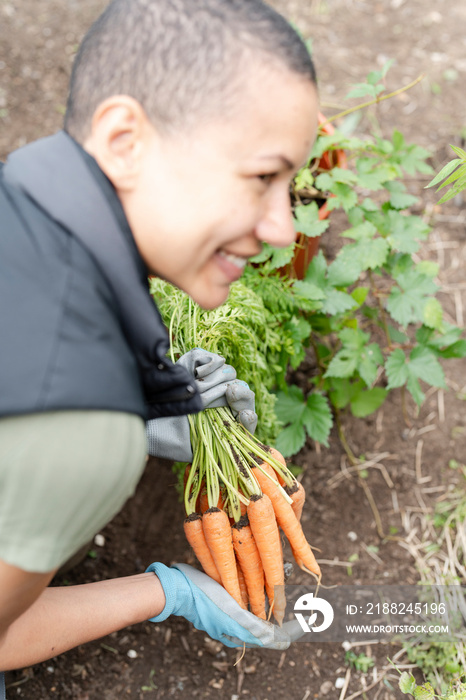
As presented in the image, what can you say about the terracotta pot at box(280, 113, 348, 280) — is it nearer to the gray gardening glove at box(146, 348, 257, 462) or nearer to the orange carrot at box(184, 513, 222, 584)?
the gray gardening glove at box(146, 348, 257, 462)

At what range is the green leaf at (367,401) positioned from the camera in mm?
2100

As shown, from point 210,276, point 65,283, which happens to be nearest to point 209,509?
point 210,276

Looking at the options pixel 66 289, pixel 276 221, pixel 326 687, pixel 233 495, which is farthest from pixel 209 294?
pixel 326 687

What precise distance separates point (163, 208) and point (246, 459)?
2.90 feet

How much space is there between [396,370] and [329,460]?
0.52 m

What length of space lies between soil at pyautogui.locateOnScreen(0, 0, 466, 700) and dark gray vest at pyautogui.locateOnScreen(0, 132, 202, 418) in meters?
1.28

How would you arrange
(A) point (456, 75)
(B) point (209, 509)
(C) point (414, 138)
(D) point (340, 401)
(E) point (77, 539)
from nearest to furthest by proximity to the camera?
(E) point (77, 539), (B) point (209, 509), (D) point (340, 401), (C) point (414, 138), (A) point (456, 75)

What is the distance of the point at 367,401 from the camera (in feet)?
6.93

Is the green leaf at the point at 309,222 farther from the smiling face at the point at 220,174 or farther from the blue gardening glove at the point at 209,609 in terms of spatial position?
the blue gardening glove at the point at 209,609

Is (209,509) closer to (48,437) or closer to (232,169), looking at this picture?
(48,437)

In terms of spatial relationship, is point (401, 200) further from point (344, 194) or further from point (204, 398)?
point (204, 398)

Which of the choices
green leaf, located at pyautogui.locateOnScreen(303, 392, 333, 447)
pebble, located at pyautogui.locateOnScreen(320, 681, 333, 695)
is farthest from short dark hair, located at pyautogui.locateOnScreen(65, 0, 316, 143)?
pebble, located at pyautogui.locateOnScreen(320, 681, 333, 695)

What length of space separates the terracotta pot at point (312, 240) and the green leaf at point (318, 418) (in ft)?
1.49

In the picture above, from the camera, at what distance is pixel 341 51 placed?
11.0ft
